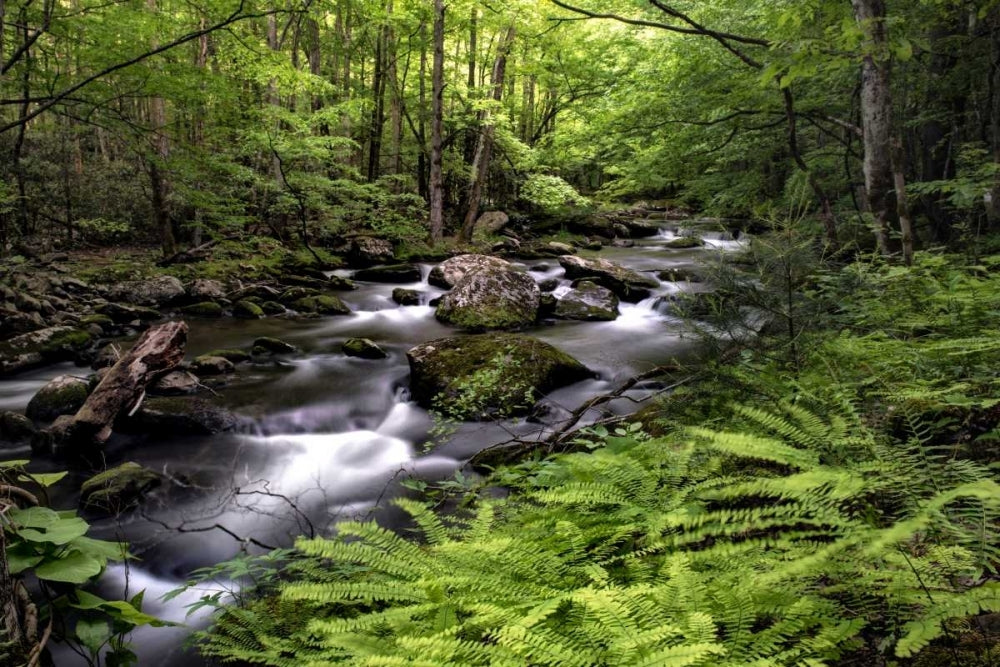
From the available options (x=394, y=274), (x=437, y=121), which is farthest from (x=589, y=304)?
(x=437, y=121)

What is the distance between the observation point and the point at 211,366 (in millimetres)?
8438

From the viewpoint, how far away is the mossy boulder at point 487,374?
22.4 ft

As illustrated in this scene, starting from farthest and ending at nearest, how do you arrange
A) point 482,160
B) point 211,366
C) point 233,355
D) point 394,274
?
point 482,160 < point 394,274 < point 233,355 < point 211,366

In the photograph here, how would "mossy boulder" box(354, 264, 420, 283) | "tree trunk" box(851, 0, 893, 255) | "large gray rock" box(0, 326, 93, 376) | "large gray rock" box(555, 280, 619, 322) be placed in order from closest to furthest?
"tree trunk" box(851, 0, 893, 255) < "large gray rock" box(0, 326, 93, 376) < "large gray rock" box(555, 280, 619, 322) < "mossy boulder" box(354, 264, 420, 283)

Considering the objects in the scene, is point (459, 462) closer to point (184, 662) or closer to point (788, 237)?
point (184, 662)

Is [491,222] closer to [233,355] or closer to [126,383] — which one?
[233,355]

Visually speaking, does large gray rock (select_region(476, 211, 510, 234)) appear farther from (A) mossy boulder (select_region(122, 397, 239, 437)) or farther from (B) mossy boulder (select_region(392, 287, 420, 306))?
(A) mossy boulder (select_region(122, 397, 239, 437))

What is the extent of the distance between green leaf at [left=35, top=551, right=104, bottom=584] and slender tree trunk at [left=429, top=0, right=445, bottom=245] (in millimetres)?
15476

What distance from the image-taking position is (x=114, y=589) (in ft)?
14.6

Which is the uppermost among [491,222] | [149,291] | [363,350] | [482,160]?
[482,160]

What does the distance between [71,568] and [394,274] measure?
13492 millimetres

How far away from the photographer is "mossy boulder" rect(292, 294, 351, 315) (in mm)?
12539

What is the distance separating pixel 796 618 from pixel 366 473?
18.3 ft

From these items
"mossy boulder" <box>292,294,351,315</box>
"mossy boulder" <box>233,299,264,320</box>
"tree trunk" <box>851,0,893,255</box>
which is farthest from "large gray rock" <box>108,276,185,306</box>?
"tree trunk" <box>851,0,893,255</box>
